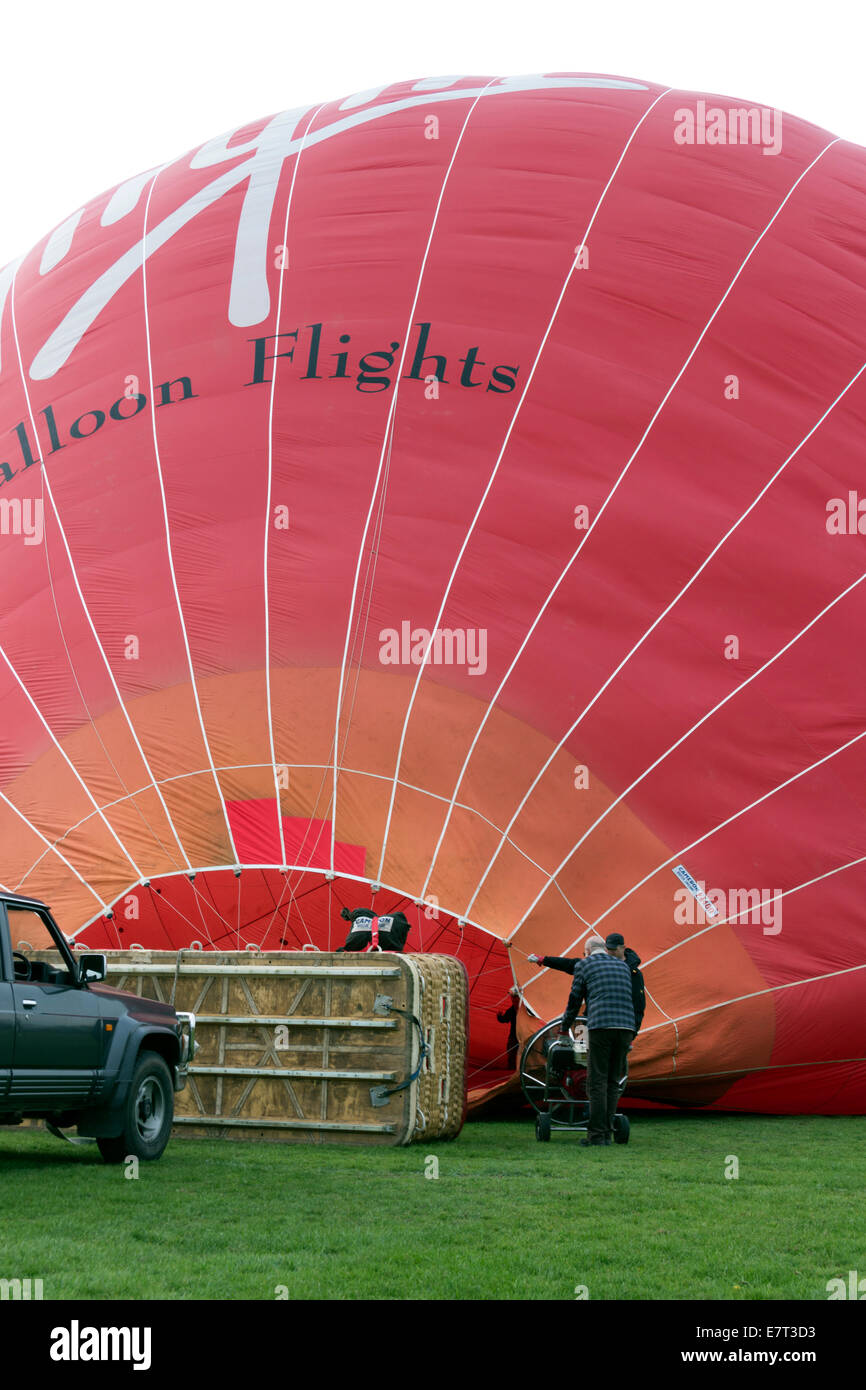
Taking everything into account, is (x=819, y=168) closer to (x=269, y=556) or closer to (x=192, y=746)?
(x=269, y=556)

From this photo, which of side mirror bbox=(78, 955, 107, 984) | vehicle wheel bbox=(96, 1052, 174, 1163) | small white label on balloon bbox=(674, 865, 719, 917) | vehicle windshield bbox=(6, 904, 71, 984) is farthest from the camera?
small white label on balloon bbox=(674, 865, 719, 917)

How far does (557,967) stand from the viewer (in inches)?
416

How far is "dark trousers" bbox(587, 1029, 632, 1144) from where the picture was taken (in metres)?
9.89

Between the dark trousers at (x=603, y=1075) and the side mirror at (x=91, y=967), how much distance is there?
11.5 feet

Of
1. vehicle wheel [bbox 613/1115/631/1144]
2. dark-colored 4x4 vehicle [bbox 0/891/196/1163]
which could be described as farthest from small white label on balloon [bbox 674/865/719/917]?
dark-colored 4x4 vehicle [bbox 0/891/196/1163]

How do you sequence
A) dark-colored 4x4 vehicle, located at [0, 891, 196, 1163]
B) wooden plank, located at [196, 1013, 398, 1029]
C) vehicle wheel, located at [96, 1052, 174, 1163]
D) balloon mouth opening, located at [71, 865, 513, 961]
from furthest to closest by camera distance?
balloon mouth opening, located at [71, 865, 513, 961] < wooden plank, located at [196, 1013, 398, 1029] < vehicle wheel, located at [96, 1052, 174, 1163] < dark-colored 4x4 vehicle, located at [0, 891, 196, 1163]

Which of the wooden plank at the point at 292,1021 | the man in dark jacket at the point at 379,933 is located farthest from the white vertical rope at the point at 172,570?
the wooden plank at the point at 292,1021

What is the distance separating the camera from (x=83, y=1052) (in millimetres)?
7910

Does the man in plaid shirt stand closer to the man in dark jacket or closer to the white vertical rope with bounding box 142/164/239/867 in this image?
the man in dark jacket

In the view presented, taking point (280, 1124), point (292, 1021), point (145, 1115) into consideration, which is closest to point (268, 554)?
point (292, 1021)

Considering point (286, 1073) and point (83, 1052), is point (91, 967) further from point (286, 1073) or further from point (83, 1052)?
point (286, 1073)

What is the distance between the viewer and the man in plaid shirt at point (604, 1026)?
9.86 meters

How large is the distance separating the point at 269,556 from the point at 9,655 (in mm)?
2466

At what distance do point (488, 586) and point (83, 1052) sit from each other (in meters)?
5.29
